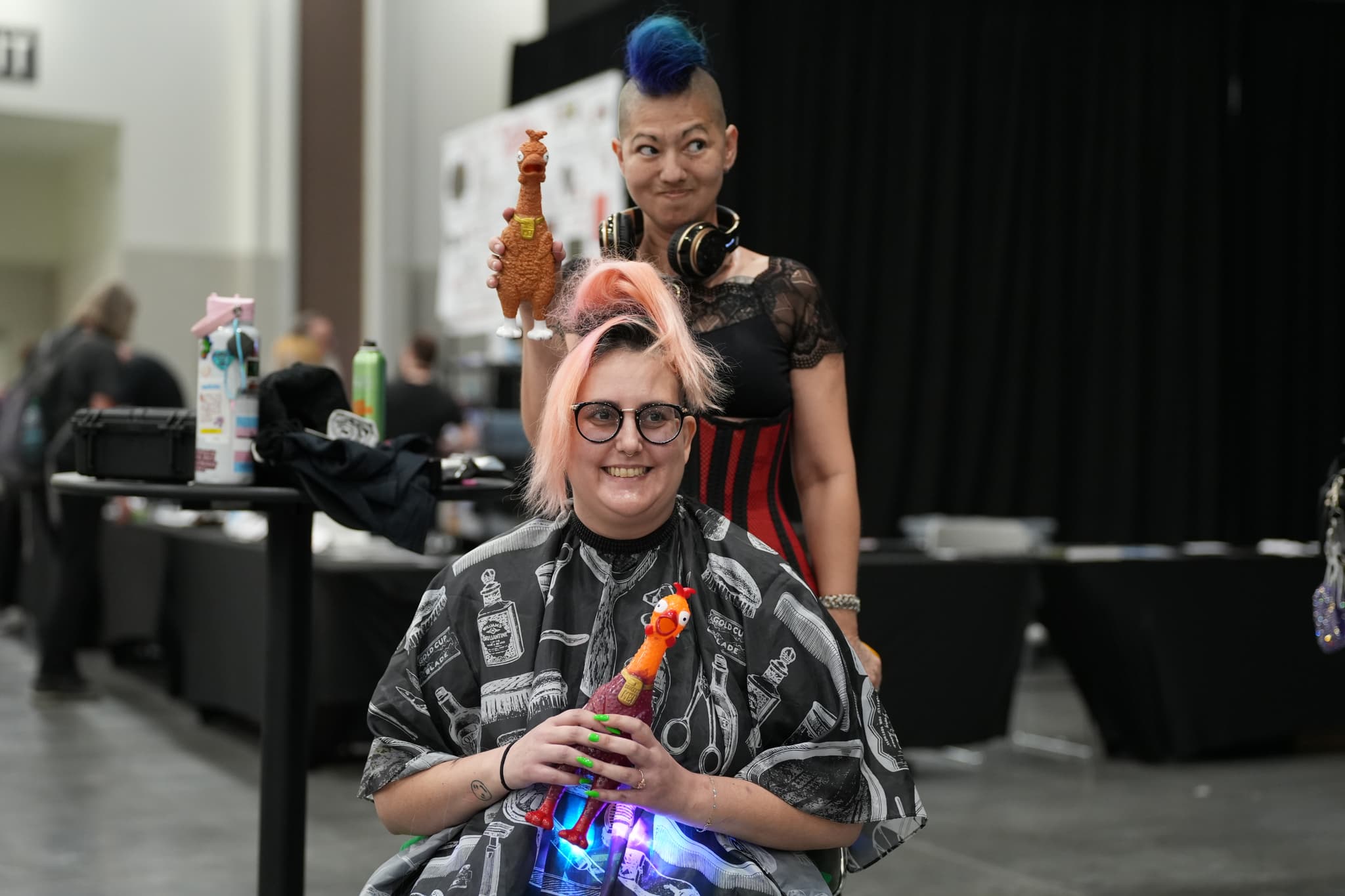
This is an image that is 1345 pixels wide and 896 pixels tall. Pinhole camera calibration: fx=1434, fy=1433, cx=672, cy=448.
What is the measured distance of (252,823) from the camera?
3.44 m

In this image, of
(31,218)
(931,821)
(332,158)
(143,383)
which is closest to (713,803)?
(931,821)

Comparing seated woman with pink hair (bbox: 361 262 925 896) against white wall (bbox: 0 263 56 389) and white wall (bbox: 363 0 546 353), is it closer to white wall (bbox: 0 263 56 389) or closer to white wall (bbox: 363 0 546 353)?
white wall (bbox: 363 0 546 353)

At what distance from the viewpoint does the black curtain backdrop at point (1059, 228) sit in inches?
257

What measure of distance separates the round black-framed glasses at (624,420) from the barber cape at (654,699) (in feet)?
0.37

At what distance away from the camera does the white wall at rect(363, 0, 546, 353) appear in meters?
9.03

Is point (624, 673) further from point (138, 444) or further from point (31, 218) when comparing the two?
point (31, 218)

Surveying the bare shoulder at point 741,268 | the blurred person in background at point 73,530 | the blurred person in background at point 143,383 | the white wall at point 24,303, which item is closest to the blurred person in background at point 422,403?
the blurred person in background at point 143,383

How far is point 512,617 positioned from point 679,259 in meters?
0.58

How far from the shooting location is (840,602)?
1859mm

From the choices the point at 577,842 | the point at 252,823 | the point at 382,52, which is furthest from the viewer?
the point at 382,52

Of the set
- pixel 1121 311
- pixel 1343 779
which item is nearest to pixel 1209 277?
pixel 1121 311

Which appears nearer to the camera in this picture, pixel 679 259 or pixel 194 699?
pixel 679 259

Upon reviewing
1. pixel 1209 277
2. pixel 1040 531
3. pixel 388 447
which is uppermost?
pixel 1209 277

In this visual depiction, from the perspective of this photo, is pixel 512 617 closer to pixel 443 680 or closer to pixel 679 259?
pixel 443 680
